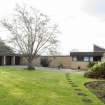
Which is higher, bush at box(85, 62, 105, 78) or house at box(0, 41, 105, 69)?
house at box(0, 41, 105, 69)

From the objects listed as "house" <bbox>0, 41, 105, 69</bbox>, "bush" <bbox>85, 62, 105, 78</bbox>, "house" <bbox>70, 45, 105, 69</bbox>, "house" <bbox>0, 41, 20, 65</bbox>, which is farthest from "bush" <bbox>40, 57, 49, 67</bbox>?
"bush" <bbox>85, 62, 105, 78</bbox>

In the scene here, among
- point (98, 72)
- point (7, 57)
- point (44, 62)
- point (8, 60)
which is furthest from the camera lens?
point (8, 60)

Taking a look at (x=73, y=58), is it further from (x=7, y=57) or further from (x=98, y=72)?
(x=98, y=72)

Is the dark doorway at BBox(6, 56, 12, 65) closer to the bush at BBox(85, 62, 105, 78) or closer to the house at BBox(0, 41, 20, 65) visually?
the house at BBox(0, 41, 20, 65)

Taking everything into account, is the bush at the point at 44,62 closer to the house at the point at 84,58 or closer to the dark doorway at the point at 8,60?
the house at the point at 84,58

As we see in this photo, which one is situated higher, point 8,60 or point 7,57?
point 7,57

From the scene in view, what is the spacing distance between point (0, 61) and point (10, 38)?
11193 millimetres

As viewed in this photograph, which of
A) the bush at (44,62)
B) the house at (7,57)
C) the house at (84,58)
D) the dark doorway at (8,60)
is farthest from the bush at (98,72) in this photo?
the dark doorway at (8,60)

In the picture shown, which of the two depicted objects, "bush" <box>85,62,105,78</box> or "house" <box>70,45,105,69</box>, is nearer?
"bush" <box>85,62,105,78</box>

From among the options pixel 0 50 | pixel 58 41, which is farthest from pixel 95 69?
pixel 0 50

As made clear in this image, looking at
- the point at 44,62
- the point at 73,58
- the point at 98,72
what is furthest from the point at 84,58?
the point at 98,72

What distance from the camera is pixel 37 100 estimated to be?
46.5 feet

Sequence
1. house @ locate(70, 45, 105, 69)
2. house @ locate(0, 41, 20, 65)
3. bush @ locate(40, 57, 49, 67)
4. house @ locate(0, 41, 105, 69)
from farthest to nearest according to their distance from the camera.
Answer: bush @ locate(40, 57, 49, 67)
house @ locate(0, 41, 20, 65)
house @ locate(0, 41, 105, 69)
house @ locate(70, 45, 105, 69)

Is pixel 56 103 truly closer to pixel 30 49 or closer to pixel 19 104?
pixel 19 104
